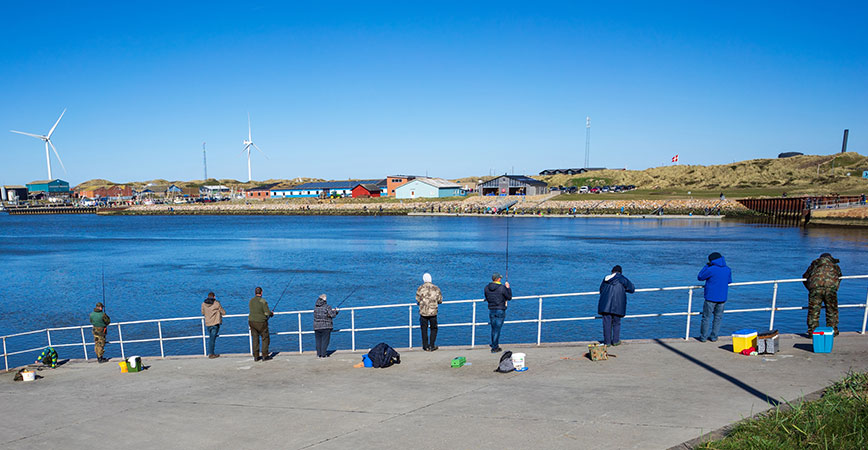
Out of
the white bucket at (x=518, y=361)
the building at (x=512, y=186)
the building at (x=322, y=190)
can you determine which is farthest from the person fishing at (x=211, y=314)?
the building at (x=322, y=190)

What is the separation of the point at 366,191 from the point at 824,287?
144 meters

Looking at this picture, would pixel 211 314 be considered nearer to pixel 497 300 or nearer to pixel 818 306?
pixel 497 300

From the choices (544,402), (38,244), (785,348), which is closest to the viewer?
(544,402)

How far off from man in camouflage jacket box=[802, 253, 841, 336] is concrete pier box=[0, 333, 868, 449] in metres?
0.57

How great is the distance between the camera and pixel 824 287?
11.0 m

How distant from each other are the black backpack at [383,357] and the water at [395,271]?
11.4 m

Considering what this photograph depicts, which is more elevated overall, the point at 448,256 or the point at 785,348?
the point at 785,348

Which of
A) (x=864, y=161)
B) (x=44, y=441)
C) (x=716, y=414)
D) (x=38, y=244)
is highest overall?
(x=864, y=161)

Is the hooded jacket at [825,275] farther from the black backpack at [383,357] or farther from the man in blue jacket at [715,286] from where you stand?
the black backpack at [383,357]

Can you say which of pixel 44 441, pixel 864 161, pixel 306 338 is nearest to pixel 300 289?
pixel 306 338

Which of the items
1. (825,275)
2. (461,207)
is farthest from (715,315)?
(461,207)

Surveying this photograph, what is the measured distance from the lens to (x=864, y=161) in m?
150

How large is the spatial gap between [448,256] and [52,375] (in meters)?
42.1

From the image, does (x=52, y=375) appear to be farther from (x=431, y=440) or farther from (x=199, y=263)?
(x=199, y=263)
